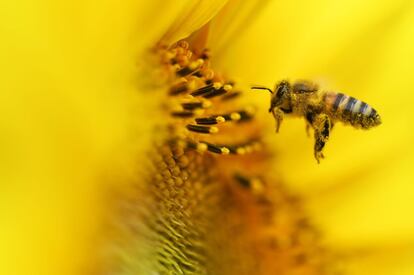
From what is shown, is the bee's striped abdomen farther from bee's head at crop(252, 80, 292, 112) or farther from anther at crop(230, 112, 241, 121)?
anther at crop(230, 112, 241, 121)

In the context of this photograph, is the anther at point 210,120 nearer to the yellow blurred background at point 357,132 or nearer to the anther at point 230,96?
the anther at point 230,96

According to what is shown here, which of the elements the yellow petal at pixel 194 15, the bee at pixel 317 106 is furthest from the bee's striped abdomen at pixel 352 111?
the yellow petal at pixel 194 15

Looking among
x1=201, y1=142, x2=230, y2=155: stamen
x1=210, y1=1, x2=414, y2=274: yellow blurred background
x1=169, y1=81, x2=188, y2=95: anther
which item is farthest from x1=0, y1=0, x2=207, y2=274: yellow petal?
x1=210, y1=1, x2=414, y2=274: yellow blurred background

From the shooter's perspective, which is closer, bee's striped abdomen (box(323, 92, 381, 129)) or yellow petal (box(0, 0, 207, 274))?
yellow petal (box(0, 0, 207, 274))

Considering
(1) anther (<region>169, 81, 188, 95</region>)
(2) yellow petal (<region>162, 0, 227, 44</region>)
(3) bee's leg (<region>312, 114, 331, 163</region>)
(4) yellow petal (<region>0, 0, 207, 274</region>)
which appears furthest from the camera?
(3) bee's leg (<region>312, 114, 331, 163</region>)

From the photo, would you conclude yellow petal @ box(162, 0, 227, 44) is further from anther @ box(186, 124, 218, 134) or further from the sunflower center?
anther @ box(186, 124, 218, 134)

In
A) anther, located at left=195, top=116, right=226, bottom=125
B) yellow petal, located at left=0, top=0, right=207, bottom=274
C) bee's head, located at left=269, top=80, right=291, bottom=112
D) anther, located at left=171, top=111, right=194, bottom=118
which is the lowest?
yellow petal, located at left=0, top=0, right=207, bottom=274

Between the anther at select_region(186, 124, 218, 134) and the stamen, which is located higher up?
the stamen

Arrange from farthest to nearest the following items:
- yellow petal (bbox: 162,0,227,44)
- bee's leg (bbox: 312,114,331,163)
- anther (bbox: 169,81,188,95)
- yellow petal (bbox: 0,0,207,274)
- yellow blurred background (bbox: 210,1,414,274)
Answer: yellow blurred background (bbox: 210,1,414,274) < bee's leg (bbox: 312,114,331,163) < anther (bbox: 169,81,188,95) < yellow petal (bbox: 162,0,227,44) < yellow petal (bbox: 0,0,207,274)
